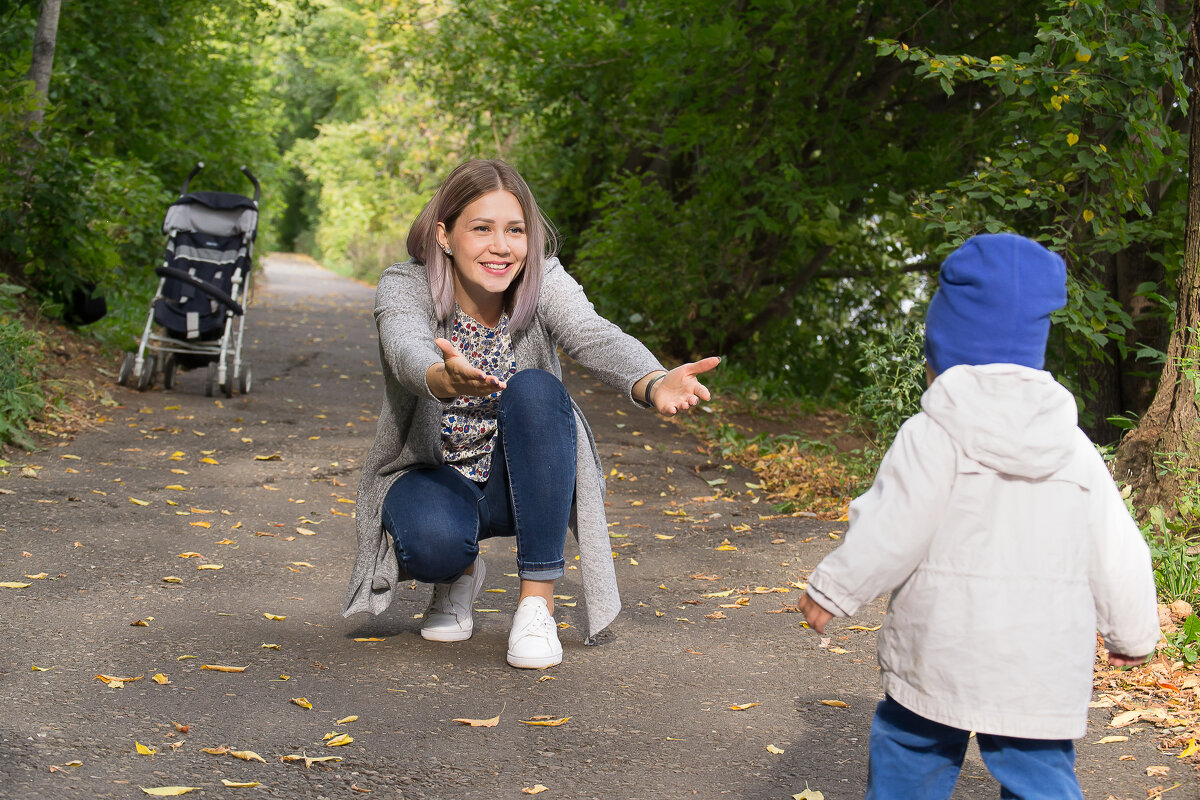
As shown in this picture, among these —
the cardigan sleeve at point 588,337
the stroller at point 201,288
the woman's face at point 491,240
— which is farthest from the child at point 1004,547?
the stroller at point 201,288

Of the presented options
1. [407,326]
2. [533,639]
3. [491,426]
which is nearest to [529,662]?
[533,639]

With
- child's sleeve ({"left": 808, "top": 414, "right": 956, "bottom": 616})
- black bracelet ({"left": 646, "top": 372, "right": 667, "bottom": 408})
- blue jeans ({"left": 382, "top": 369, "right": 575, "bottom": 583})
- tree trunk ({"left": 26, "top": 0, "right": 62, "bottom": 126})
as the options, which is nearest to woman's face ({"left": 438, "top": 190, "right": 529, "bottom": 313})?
blue jeans ({"left": 382, "top": 369, "right": 575, "bottom": 583})

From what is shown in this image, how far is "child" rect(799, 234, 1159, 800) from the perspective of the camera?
2.12 meters

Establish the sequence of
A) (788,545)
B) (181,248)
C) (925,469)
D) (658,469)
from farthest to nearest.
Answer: (181,248) → (658,469) → (788,545) → (925,469)

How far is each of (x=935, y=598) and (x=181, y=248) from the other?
807 centimetres

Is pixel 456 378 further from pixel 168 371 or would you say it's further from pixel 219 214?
pixel 168 371

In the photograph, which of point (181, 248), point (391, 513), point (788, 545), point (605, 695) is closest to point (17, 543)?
point (391, 513)

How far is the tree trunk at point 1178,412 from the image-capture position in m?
4.57

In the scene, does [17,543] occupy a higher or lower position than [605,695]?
lower

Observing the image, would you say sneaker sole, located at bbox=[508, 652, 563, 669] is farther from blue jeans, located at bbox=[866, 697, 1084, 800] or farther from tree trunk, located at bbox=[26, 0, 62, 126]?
tree trunk, located at bbox=[26, 0, 62, 126]

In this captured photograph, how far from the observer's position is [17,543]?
488 centimetres

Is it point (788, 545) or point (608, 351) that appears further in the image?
point (788, 545)

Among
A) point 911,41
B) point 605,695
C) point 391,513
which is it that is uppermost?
point 911,41

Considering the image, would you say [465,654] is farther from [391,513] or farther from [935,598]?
[935,598]
